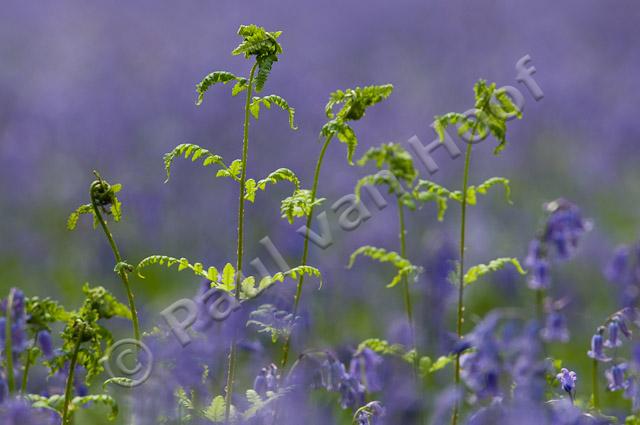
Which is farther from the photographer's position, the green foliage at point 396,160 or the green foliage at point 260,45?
the green foliage at point 396,160

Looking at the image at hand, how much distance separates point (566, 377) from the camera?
2885mm

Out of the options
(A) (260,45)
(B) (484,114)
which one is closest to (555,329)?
(B) (484,114)

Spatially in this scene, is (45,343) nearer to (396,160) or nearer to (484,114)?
(396,160)

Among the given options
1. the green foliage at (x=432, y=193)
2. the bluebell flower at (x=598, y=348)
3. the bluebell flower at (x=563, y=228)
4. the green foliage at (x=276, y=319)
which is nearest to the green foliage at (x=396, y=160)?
the green foliage at (x=432, y=193)

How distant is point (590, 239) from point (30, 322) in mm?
5630

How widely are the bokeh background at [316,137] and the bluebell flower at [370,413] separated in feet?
1.88

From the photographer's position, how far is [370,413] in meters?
2.95

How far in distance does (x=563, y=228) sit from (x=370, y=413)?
1248 mm

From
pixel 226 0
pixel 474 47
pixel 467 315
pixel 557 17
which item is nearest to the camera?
pixel 467 315

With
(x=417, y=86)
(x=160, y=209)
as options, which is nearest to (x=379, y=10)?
(x=417, y=86)

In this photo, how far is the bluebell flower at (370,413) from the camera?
2.95 m

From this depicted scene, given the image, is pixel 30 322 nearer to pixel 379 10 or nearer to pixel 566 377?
pixel 566 377

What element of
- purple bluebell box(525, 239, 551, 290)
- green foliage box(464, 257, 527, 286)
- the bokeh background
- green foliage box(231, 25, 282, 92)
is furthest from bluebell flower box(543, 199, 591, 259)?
green foliage box(231, 25, 282, 92)

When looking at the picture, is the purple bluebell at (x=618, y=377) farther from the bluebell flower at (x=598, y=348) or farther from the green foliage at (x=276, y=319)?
the green foliage at (x=276, y=319)
